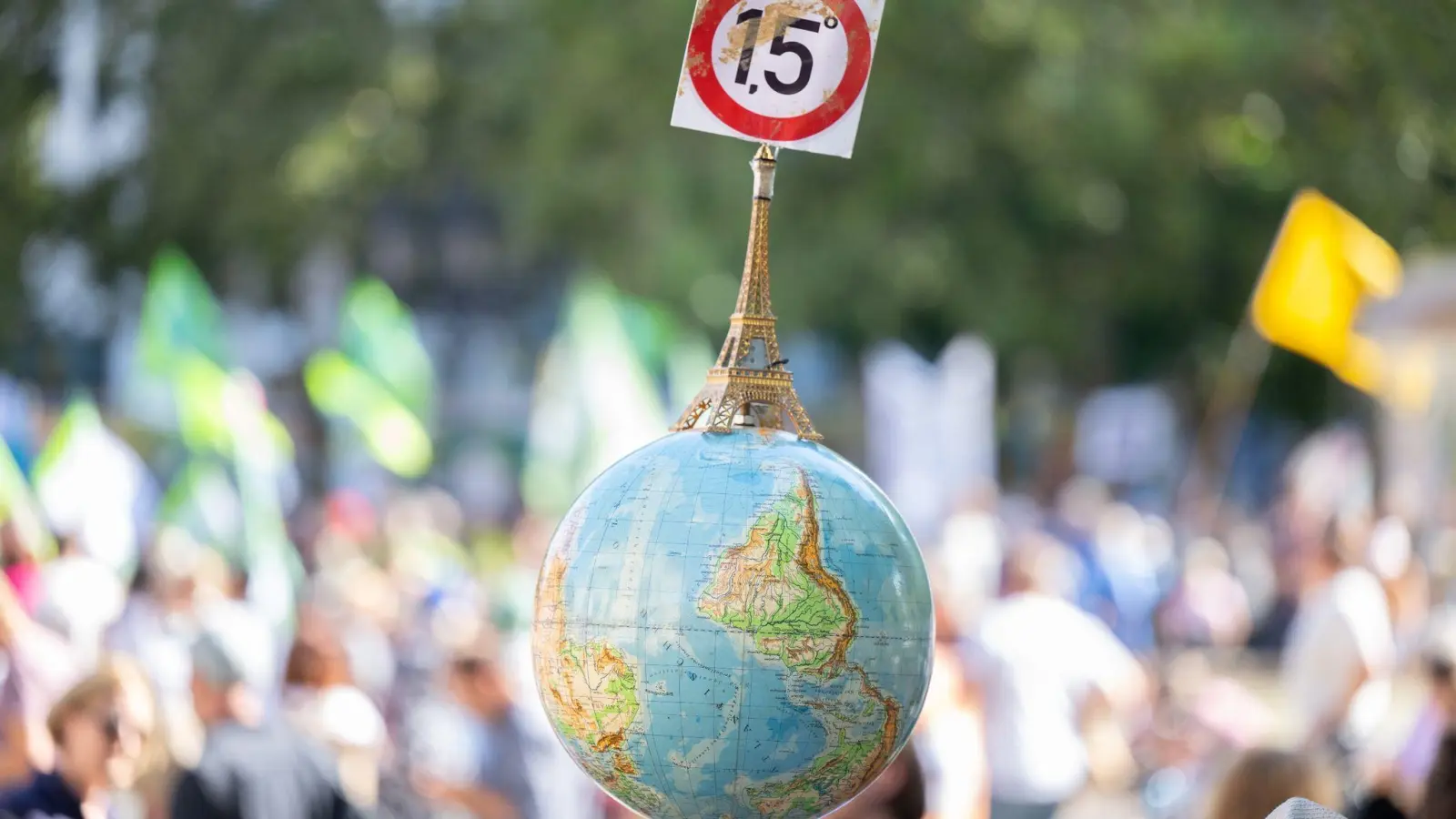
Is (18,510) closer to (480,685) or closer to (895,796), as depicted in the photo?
(480,685)

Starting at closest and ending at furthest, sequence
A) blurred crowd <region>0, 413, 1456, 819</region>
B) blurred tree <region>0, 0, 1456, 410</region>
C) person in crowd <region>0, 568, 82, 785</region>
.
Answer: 1. blurred crowd <region>0, 413, 1456, 819</region>
2. person in crowd <region>0, 568, 82, 785</region>
3. blurred tree <region>0, 0, 1456, 410</region>

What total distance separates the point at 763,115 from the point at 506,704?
5.61 m

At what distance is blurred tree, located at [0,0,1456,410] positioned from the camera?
2284cm

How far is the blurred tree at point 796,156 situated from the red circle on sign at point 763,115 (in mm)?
15005

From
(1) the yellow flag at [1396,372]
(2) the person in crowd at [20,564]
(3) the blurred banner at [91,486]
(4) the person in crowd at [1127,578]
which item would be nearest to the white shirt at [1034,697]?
(2) the person in crowd at [20,564]

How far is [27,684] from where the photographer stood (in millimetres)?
7527

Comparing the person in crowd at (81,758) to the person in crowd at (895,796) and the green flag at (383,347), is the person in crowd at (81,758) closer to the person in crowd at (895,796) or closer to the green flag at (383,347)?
the person in crowd at (895,796)

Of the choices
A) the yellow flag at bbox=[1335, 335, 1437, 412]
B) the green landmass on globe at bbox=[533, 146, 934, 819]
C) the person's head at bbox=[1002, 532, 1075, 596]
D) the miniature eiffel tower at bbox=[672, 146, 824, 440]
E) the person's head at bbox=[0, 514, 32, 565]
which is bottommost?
the person's head at bbox=[0, 514, 32, 565]

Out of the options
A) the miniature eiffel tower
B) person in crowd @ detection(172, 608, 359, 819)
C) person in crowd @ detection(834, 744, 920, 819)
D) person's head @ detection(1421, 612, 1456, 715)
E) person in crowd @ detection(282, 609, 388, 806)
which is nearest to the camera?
the miniature eiffel tower

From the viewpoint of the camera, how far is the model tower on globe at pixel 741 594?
316cm

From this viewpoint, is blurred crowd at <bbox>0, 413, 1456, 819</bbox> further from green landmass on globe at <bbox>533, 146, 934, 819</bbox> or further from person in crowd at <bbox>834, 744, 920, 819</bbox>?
green landmass on globe at <bbox>533, 146, 934, 819</bbox>

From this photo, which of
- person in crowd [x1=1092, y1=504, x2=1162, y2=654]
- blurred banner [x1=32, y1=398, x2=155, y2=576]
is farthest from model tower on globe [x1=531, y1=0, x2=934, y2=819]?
person in crowd [x1=1092, y1=504, x2=1162, y2=654]

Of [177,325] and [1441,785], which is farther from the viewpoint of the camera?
[177,325]

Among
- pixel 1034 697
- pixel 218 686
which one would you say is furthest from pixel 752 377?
pixel 1034 697
